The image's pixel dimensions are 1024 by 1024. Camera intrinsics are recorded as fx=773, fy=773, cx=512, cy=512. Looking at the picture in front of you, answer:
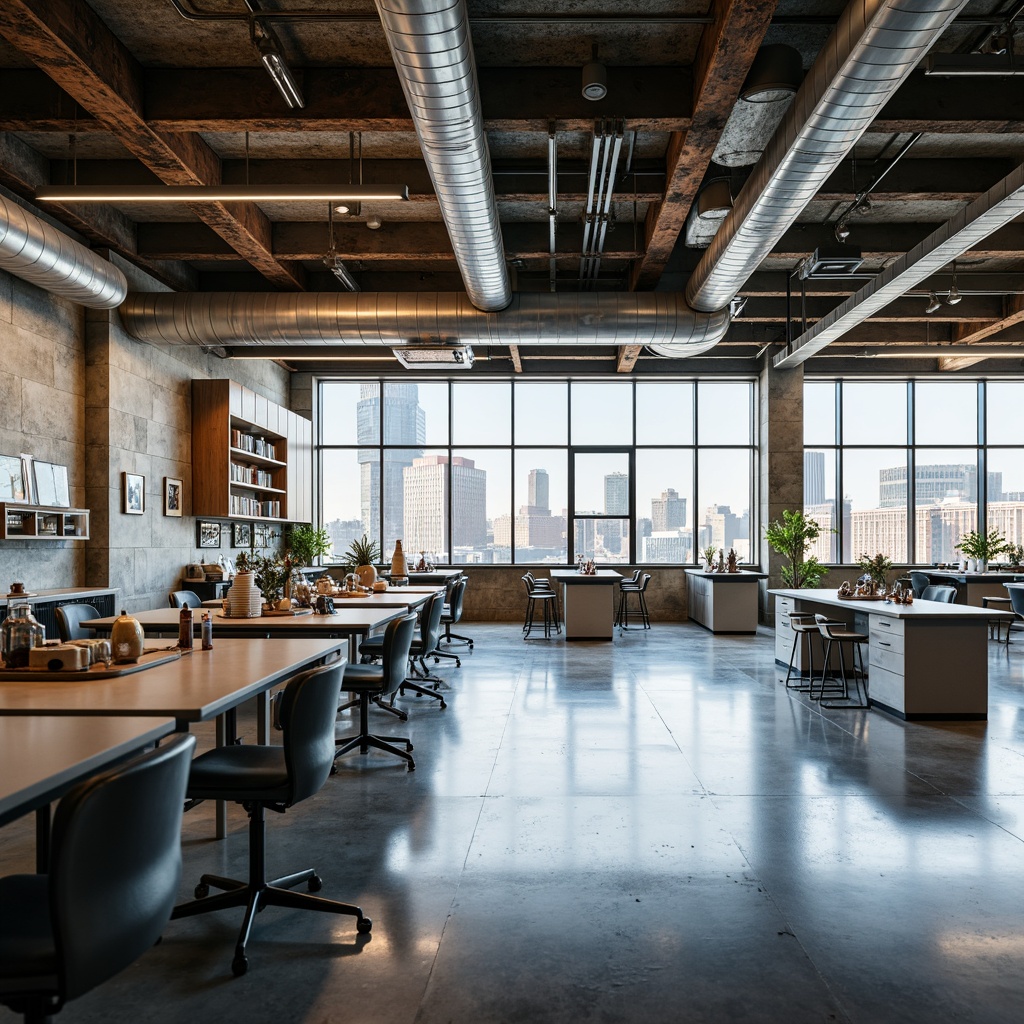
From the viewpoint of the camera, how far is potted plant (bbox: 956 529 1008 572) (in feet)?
41.4

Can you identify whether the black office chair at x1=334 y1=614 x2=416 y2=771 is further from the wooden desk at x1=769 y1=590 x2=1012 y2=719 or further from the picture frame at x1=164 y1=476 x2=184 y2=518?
the picture frame at x1=164 y1=476 x2=184 y2=518

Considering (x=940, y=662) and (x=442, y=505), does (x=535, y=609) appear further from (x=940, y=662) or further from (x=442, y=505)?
(x=940, y=662)

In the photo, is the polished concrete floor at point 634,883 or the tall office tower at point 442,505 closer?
the polished concrete floor at point 634,883

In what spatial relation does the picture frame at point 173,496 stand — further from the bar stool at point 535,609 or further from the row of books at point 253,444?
the bar stool at point 535,609

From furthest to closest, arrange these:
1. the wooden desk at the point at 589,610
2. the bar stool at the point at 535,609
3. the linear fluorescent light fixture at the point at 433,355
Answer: the bar stool at the point at 535,609
the wooden desk at the point at 589,610
the linear fluorescent light fixture at the point at 433,355

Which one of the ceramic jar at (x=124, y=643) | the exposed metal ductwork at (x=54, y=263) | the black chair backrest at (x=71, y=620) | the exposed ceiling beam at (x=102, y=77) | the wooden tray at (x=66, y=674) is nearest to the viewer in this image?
the wooden tray at (x=66, y=674)

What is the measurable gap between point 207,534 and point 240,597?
5261mm

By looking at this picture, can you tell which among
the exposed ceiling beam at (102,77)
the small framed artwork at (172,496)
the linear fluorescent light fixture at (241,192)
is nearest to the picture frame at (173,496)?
the small framed artwork at (172,496)

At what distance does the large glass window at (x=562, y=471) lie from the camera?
1387 cm

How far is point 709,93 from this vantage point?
4.71m

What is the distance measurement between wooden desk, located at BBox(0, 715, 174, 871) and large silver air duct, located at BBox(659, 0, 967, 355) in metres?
4.13

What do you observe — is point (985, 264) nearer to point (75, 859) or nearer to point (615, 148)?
point (615, 148)

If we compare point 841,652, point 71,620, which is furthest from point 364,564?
point 841,652

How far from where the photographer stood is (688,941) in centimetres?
269
